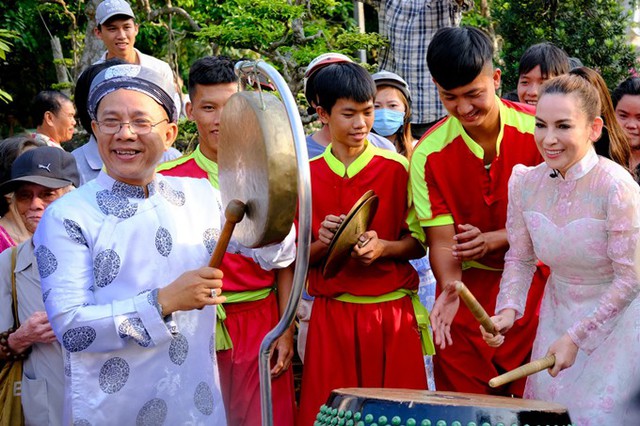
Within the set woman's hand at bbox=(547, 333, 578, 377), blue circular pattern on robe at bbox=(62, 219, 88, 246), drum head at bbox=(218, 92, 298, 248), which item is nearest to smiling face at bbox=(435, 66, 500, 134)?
woman's hand at bbox=(547, 333, 578, 377)

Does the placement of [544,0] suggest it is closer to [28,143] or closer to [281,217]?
[28,143]

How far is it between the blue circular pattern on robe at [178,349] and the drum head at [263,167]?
46 centimetres

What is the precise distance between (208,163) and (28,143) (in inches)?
38.4

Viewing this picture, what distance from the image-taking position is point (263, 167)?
2.35 metres

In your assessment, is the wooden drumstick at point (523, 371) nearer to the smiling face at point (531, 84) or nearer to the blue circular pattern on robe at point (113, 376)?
the blue circular pattern on robe at point (113, 376)

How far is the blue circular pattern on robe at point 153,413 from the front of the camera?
9.15 ft

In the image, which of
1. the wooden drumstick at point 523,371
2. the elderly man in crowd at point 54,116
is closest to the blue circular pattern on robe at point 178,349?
the wooden drumstick at point 523,371

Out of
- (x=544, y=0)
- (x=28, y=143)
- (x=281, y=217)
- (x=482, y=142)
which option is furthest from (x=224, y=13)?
(x=281, y=217)

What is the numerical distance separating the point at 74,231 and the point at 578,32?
4.81m

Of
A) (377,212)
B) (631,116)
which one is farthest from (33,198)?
(631,116)

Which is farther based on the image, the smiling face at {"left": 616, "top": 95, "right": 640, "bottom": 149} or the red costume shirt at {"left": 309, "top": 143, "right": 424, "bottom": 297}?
the smiling face at {"left": 616, "top": 95, "right": 640, "bottom": 149}

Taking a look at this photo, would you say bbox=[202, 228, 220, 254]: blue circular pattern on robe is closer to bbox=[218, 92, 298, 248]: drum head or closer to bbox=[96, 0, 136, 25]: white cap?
bbox=[218, 92, 298, 248]: drum head

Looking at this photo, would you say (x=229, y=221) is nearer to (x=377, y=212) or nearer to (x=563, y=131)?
(x=563, y=131)

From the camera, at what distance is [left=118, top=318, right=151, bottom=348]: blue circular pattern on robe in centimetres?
265
